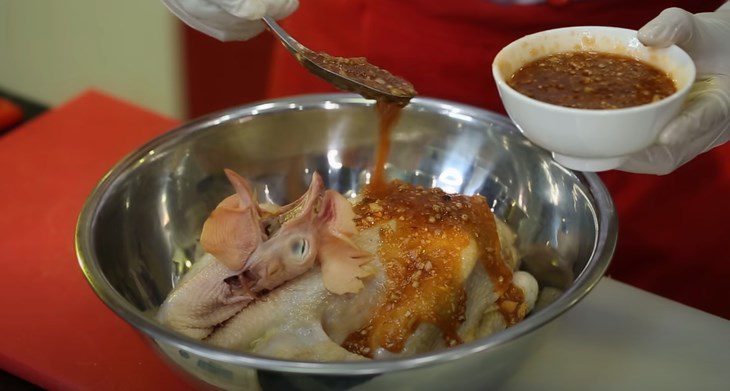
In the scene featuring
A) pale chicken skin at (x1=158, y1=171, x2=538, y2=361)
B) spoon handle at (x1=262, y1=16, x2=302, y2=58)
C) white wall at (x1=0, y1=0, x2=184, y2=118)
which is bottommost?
white wall at (x1=0, y1=0, x2=184, y2=118)

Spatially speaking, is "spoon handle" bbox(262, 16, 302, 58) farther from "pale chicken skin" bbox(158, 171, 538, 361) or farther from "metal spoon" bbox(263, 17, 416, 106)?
"pale chicken skin" bbox(158, 171, 538, 361)

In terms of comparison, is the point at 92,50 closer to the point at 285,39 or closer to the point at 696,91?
the point at 285,39

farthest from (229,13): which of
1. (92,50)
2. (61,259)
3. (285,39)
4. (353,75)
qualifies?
(92,50)

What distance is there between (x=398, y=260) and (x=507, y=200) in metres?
0.30

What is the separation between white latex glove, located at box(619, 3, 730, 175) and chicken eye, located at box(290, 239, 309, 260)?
47cm

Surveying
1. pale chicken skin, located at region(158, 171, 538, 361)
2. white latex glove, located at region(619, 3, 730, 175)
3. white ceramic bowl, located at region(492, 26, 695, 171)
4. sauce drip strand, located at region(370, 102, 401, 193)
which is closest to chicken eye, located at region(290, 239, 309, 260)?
pale chicken skin, located at region(158, 171, 538, 361)

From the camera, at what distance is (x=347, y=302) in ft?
3.45

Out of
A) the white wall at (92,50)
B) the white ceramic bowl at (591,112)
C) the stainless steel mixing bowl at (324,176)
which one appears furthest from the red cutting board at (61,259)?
the white wall at (92,50)

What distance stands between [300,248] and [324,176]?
1.12 ft

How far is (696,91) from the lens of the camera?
3.65 feet

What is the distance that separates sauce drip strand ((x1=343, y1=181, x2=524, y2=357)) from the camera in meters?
1.04

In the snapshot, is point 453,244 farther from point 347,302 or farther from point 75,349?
point 75,349

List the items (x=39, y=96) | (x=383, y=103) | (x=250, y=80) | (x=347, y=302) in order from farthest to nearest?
(x=39, y=96)
(x=250, y=80)
(x=383, y=103)
(x=347, y=302)

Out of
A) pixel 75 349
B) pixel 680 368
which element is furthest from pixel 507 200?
pixel 75 349
